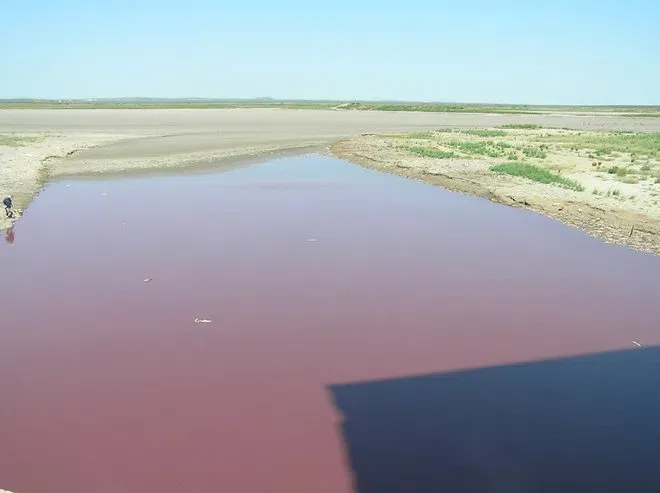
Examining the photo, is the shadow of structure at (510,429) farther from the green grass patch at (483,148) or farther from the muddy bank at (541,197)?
the green grass patch at (483,148)

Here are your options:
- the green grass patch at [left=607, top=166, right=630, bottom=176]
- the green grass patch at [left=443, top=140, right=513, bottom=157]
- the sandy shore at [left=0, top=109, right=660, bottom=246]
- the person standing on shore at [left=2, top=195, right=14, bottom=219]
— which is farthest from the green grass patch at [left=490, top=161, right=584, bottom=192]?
the person standing on shore at [left=2, top=195, right=14, bottom=219]

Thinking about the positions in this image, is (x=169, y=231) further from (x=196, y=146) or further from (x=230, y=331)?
(x=196, y=146)

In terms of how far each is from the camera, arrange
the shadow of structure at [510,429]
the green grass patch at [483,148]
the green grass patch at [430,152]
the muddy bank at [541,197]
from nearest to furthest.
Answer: the shadow of structure at [510,429] < the muddy bank at [541,197] < the green grass patch at [430,152] < the green grass patch at [483,148]

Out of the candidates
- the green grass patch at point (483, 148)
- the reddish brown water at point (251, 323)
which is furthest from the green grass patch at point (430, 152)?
the reddish brown water at point (251, 323)

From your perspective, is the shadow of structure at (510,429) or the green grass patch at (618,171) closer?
the shadow of structure at (510,429)

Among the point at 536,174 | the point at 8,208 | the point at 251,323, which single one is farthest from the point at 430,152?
the point at 251,323

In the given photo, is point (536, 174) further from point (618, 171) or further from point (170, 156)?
point (170, 156)

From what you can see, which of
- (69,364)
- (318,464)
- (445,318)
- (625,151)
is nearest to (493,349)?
(445,318)
